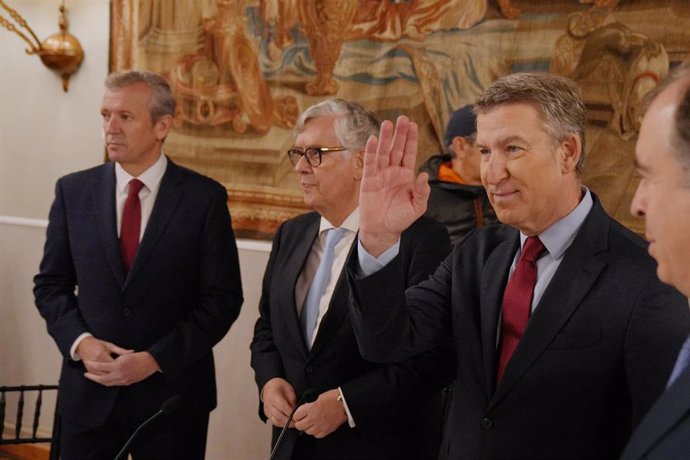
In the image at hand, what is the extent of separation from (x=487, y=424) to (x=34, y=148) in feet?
13.7

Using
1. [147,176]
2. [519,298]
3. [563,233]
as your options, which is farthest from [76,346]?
[563,233]

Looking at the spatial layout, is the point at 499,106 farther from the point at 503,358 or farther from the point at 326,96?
the point at 326,96

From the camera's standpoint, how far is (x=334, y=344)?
2633 mm

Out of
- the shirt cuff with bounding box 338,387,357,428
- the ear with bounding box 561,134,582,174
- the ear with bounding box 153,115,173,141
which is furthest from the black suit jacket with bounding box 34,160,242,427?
the ear with bounding box 561,134,582,174

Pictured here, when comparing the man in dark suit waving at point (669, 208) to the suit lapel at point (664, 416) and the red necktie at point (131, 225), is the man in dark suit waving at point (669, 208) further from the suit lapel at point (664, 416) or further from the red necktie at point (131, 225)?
the red necktie at point (131, 225)

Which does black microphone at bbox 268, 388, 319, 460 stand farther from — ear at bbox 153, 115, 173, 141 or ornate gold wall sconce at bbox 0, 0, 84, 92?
ornate gold wall sconce at bbox 0, 0, 84, 92

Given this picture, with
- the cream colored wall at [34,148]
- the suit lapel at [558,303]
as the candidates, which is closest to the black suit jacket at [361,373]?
the suit lapel at [558,303]

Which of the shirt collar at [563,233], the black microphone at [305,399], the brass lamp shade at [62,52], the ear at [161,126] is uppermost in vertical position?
the brass lamp shade at [62,52]

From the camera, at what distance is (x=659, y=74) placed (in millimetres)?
3303

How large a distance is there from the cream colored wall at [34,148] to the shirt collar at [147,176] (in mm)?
1674

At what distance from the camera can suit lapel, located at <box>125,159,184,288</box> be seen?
10.3 ft

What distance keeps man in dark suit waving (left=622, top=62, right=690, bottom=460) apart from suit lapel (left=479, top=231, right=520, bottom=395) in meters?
0.63

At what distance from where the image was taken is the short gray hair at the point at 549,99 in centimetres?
197

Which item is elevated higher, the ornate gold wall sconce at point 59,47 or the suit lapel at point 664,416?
the ornate gold wall sconce at point 59,47
